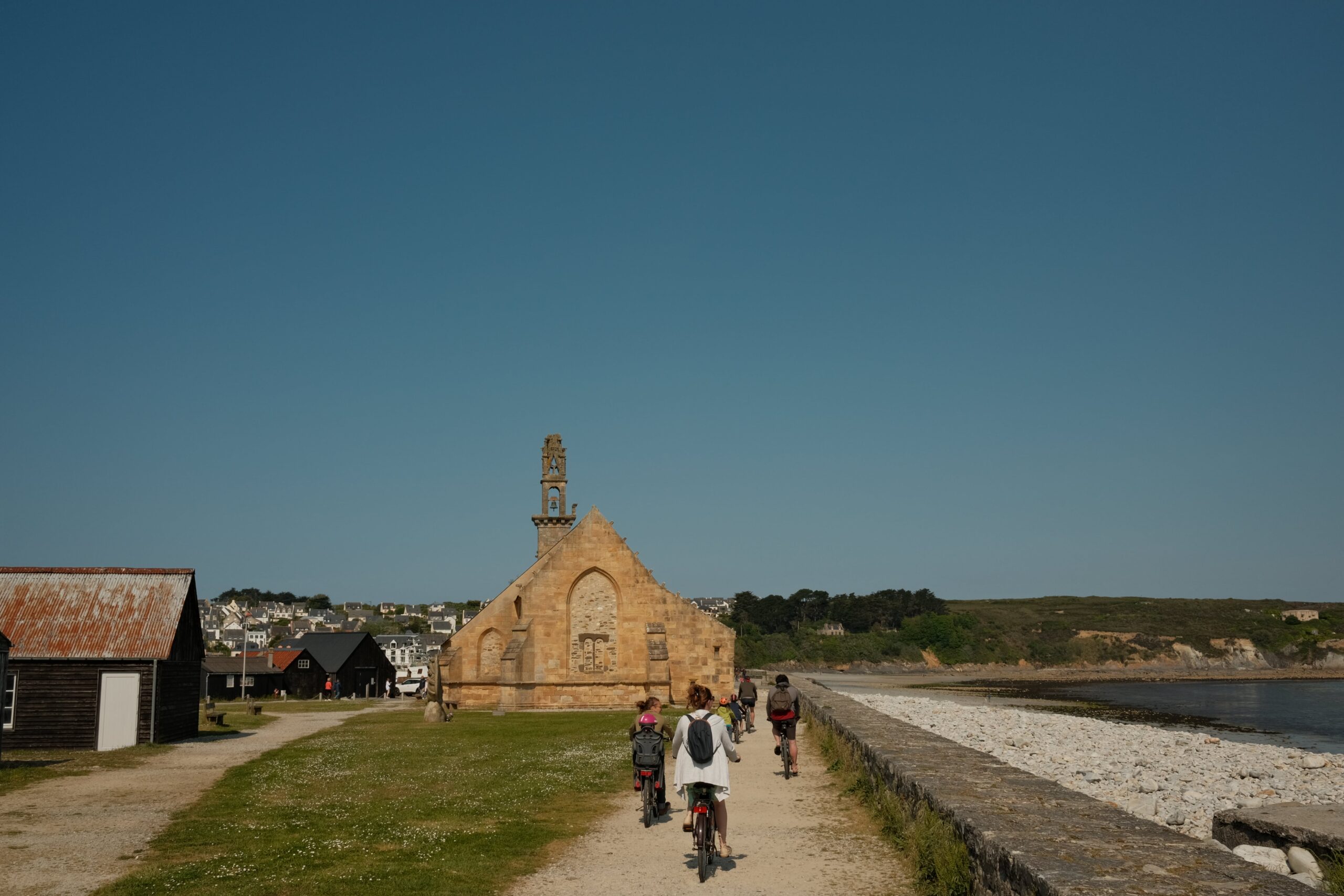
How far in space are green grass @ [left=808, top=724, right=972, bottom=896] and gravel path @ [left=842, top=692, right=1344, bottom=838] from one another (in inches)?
101

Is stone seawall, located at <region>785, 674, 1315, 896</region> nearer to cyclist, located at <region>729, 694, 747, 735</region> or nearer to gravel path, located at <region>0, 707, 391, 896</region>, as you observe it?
gravel path, located at <region>0, 707, 391, 896</region>

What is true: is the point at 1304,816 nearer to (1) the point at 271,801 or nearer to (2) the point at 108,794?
(1) the point at 271,801

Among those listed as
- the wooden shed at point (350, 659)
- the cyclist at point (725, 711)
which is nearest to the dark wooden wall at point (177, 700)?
the cyclist at point (725, 711)

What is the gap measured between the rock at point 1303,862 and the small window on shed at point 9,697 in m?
25.4

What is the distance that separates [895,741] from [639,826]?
414cm

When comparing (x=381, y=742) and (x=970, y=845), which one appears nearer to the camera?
(x=970, y=845)

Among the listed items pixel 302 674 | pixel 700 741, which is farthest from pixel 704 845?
pixel 302 674

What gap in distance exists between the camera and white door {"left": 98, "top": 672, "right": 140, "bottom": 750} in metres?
24.2

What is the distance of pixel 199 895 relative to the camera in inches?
361

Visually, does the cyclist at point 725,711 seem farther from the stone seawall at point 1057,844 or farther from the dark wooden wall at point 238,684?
the dark wooden wall at point 238,684

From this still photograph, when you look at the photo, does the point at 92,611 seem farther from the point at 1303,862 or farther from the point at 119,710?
the point at 1303,862

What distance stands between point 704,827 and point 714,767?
0.63 metres

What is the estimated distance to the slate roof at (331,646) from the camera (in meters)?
61.8

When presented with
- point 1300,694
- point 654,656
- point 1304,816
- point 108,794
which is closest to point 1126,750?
point 654,656
